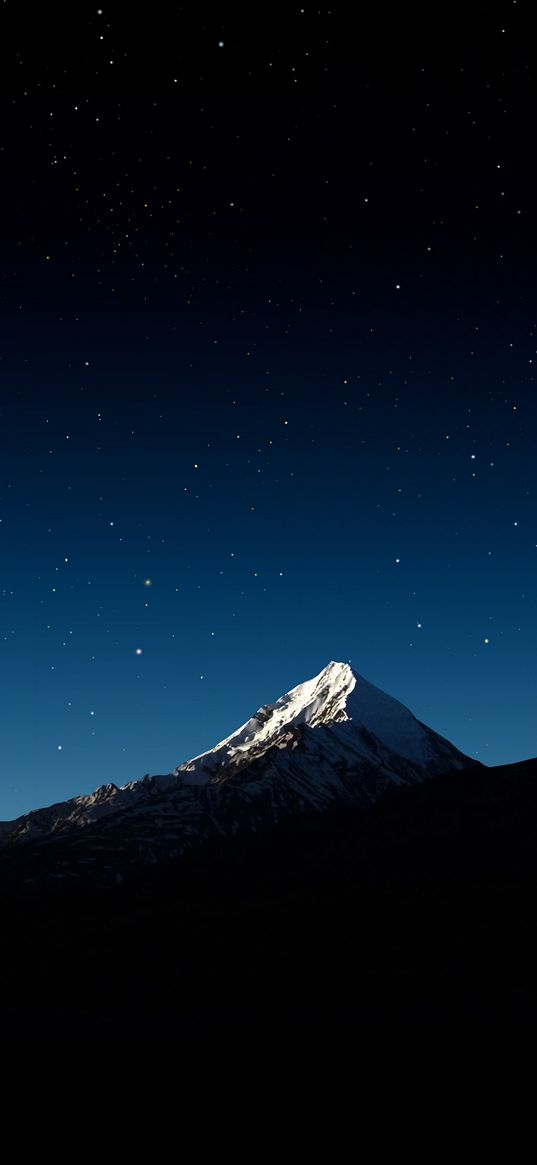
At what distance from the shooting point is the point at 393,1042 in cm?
1084

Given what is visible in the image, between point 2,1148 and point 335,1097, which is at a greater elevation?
point 2,1148

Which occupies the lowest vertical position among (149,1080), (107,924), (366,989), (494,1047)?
(366,989)

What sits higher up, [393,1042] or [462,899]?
[393,1042]

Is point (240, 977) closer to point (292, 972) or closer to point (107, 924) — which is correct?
point (292, 972)

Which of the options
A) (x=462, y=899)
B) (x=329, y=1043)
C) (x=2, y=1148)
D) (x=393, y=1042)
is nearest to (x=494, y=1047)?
(x=393, y=1042)

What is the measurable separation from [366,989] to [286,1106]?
116951mm

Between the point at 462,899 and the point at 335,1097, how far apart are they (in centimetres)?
17587

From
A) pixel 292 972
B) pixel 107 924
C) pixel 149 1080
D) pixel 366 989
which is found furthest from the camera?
pixel 107 924

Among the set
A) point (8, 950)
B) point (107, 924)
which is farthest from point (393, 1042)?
point (107, 924)

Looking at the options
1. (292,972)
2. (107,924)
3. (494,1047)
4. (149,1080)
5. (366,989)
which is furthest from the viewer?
(107,924)

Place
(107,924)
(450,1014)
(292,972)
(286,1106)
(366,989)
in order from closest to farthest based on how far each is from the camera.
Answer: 1. (286,1106)
2. (450,1014)
3. (366,989)
4. (292,972)
5. (107,924)

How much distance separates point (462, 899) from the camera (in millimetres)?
167750

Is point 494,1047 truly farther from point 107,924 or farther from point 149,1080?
point 107,924

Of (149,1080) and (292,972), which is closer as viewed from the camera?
(149,1080)
